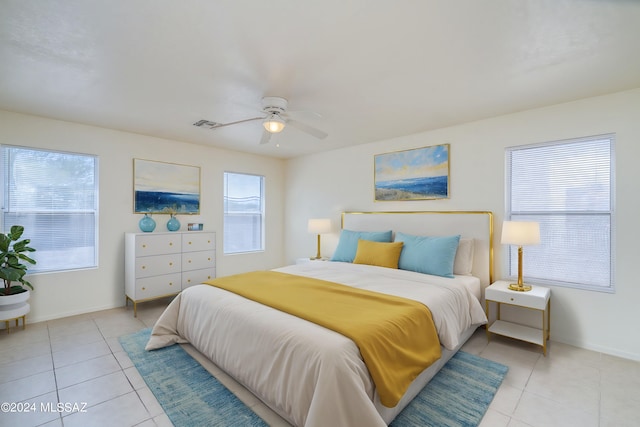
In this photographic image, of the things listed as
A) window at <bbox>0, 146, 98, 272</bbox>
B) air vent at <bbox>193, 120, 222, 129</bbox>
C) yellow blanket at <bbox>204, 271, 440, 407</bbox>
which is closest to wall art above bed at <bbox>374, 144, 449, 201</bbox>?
yellow blanket at <bbox>204, 271, 440, 407</bbox>

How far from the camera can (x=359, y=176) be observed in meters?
4.67

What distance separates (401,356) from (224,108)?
9.22ft

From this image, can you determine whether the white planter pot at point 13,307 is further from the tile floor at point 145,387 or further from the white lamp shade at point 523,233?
the white lamp shade at point 523,233

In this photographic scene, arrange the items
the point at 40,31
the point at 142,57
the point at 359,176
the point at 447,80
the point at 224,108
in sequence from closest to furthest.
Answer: the point at 40,31 → the point at 142,57 → the point at 447,80 → the point at 224,108 → the point at 359,176

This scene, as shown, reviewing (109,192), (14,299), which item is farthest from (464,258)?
(14,299)

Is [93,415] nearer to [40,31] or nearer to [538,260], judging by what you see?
[40,31]

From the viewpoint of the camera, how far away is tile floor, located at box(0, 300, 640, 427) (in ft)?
6.07

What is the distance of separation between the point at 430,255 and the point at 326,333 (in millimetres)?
1971

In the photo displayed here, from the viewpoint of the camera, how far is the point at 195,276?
4.24 meters

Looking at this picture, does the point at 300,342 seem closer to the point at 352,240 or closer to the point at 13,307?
the point at 352,240

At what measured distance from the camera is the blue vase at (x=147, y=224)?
13.2 feet

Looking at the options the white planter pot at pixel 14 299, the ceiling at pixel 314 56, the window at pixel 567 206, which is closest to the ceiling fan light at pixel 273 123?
the ceiling at pixel 314 56

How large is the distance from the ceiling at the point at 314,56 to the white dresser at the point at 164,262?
1.63 m

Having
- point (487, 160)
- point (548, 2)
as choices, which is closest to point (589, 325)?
point (487, 160)
